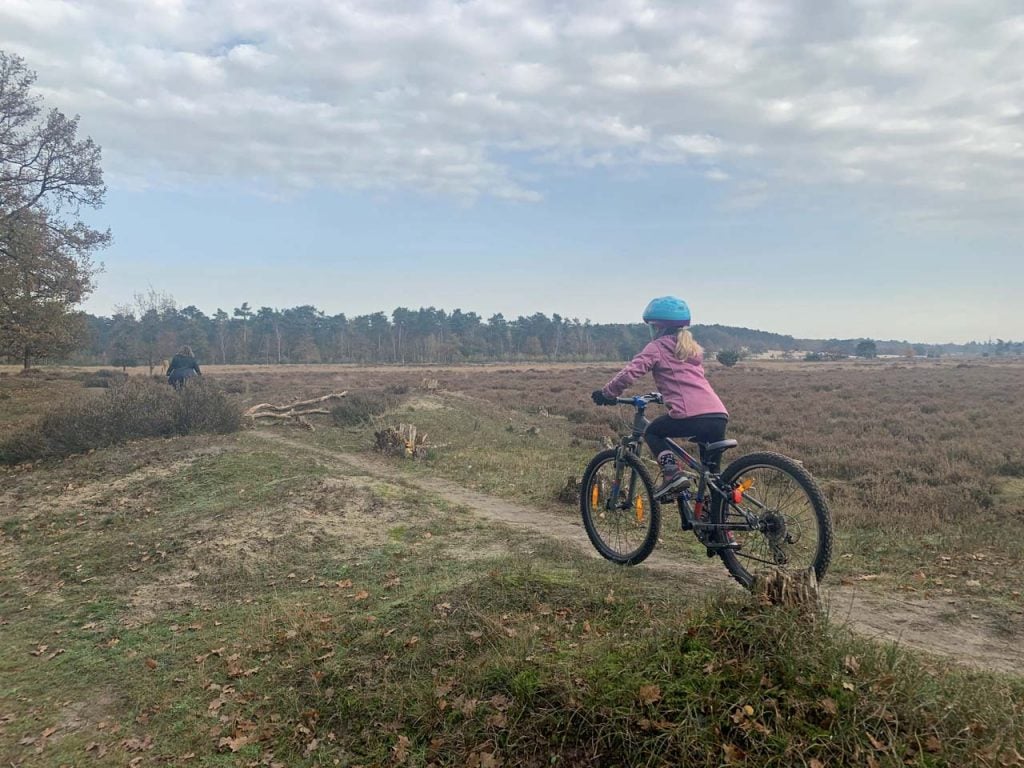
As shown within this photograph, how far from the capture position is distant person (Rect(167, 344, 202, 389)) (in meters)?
16.0

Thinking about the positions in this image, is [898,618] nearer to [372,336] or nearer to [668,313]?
[668,313]

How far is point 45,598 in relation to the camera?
6.80m

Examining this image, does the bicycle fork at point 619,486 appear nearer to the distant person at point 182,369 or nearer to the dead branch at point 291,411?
the distant person at point 182,369

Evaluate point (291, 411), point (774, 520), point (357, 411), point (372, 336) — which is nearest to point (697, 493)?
point (774, 520)

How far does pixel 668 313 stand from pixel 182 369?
1481 centimetres

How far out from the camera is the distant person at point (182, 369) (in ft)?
52.6

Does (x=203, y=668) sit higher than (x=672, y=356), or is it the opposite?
(x=672, y=356)

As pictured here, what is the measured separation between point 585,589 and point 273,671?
244 cm

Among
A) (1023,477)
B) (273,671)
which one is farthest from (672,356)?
(1023,477)

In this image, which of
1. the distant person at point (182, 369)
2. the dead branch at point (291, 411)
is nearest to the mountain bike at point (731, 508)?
the distant person at point (182, 369)

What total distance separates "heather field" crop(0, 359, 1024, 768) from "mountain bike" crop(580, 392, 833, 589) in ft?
1.10

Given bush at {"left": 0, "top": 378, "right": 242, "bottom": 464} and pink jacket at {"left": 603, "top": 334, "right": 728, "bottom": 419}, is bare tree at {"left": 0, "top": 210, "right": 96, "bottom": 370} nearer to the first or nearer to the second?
bush at {"left": 0, "top": 378, "right": 242, "bottom": 464}

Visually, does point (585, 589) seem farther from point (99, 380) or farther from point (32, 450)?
point (99, 380)

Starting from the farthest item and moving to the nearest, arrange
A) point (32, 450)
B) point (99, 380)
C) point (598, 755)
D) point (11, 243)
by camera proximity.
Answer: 1. point (99, 380)
2. point (11, 243)
3. point (32, 450)
4. point (598, 755)
